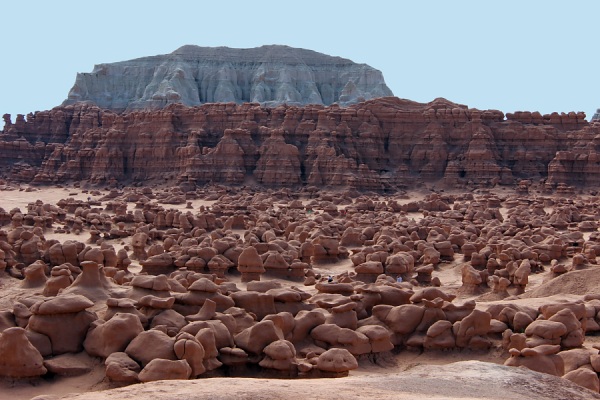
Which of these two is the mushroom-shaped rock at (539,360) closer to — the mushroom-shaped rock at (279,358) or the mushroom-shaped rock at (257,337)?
the mushroom-shaped rock at (279,358)

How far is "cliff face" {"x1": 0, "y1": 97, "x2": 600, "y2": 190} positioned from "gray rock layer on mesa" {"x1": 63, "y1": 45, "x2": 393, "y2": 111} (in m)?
15.8

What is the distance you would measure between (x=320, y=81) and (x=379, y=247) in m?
51.1

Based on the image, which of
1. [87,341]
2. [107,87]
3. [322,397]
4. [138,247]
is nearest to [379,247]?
[138,247]

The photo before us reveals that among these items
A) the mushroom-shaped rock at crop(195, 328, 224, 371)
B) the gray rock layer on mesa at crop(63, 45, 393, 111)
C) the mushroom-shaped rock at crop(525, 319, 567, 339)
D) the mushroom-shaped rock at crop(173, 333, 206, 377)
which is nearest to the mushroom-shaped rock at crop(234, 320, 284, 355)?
the mushroom-shaped rock at crop(195, 328, 224, 371)

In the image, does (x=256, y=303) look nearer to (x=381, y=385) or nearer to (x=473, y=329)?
(x=473, y=329)

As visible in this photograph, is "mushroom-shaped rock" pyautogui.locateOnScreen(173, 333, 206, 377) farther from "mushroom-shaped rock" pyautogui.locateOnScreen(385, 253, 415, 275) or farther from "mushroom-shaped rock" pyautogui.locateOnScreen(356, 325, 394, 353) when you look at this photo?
"mushroom-shaped rock" pyautogui.locateOnScreen(385, 253, 415, 275)

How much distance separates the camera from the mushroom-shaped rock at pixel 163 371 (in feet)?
28.0

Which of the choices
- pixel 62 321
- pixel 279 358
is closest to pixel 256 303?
pixel 279 358

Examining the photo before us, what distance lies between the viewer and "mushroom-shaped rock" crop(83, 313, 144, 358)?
9438 millimetres

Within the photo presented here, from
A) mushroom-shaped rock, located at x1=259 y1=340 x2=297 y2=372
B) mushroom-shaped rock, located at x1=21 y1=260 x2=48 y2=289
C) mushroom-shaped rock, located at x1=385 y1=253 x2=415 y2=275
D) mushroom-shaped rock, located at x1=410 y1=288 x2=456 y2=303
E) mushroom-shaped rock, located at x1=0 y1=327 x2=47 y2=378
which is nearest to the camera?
mushroom-shaped rock, located at x1=0 y1=327 x2=47 y2=378

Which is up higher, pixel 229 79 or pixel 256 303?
pixel 229 79

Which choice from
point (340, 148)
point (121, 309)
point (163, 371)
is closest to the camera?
point (163, 371)

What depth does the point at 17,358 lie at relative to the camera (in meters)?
9.02

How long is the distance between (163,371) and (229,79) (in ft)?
196
